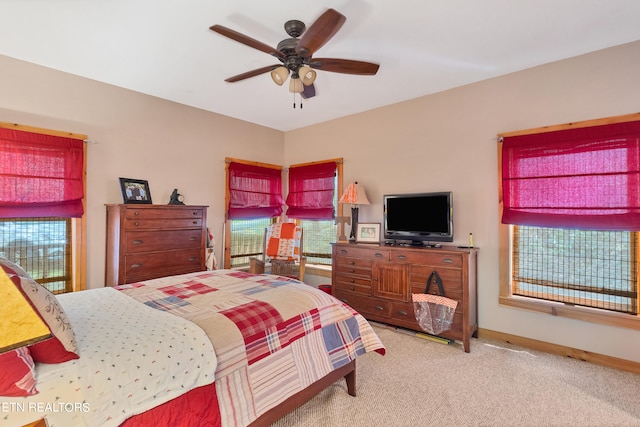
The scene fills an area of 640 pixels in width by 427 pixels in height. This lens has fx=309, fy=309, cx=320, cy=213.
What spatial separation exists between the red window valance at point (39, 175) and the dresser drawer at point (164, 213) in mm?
536

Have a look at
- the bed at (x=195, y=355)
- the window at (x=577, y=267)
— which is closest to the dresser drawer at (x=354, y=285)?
the bed at (x=195, y=355)

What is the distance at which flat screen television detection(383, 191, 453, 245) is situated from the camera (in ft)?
10.7

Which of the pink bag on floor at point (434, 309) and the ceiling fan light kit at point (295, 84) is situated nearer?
Result: the ceiling fan light kit at point (295, 84)

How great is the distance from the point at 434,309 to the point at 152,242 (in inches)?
114

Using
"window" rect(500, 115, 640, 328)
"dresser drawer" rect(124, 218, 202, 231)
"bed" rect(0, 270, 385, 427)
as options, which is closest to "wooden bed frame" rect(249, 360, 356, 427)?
"bed" rect(0, 270, 385, 427)

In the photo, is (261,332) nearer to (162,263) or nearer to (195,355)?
(195,355)

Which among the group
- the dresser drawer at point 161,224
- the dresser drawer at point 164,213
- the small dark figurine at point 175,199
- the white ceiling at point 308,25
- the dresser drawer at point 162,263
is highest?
the white ceiling at point 308,25

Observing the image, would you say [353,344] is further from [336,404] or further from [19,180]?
[19,180]

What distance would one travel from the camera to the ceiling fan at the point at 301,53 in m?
1.82

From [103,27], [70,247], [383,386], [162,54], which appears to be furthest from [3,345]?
[70,247]

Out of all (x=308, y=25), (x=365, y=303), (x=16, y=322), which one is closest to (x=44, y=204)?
(x=16, y=322)

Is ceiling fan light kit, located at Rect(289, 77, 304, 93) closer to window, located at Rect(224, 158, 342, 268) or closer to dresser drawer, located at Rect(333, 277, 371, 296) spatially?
window, located at Rect(224, 158, 342, 268)

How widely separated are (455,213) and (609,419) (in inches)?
77.5

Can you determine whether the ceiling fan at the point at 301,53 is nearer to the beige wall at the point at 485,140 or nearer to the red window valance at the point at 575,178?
the beige wall at the point at 485,140
